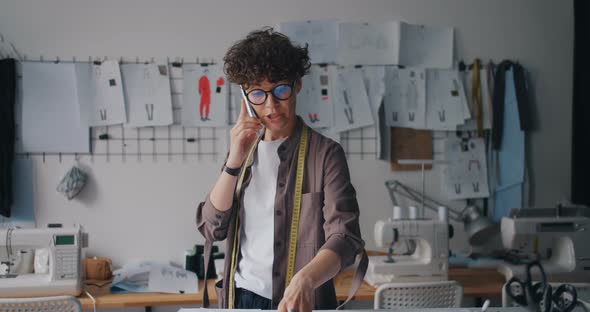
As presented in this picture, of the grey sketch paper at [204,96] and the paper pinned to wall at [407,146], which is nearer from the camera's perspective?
the grey sketch paper at [204,96]

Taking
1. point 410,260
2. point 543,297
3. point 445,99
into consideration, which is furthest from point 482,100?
point 543,297

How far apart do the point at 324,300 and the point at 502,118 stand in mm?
2010

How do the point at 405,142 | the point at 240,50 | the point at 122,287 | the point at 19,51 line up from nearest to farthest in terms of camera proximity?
the point at 240,50
the point at 122,287
the point at 19,51
the point at 405,142

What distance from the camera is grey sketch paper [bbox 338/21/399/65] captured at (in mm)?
2992

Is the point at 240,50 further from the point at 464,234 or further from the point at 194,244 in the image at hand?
the point at 464,234

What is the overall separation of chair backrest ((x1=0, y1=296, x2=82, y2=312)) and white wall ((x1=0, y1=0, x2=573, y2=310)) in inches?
34.5

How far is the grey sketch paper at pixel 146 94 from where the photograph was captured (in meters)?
2.88

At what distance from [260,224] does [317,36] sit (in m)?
1.68

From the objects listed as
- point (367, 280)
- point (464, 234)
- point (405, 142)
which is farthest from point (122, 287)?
point (464, 234)

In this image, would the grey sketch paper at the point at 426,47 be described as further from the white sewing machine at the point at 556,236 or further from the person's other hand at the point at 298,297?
the person's other hand at the point at 298,297

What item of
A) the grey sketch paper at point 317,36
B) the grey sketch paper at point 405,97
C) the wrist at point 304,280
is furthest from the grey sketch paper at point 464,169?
the wrist at point 304,280

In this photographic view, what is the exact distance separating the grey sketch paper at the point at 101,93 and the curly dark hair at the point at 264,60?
158 cm

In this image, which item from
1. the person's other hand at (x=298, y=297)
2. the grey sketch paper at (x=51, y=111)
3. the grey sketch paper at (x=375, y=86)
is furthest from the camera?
the grey sketch paper at (x=375, y=86)

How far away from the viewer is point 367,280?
2.61 metres
